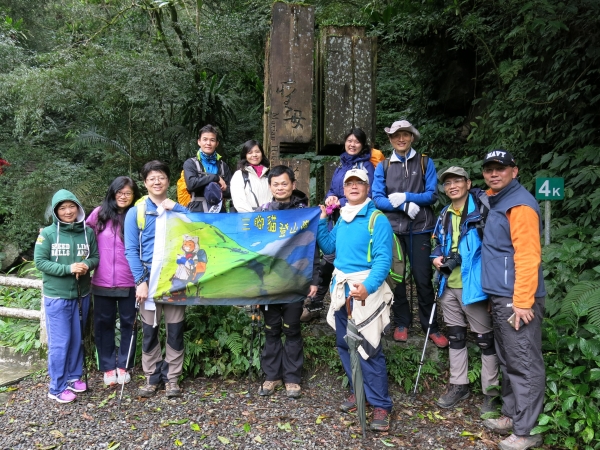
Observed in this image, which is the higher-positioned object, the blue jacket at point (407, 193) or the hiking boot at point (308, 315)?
the blue jacket at point (407, 193)

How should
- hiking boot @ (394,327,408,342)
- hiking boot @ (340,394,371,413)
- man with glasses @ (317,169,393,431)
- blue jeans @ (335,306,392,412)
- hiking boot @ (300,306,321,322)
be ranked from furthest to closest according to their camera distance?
1. hiking boot @ (300,306,321,322)
2. hiking boot @ (394,327,408,342)
3. hiking boot @ (340,394,371,413)
4. blue jeans @ (335,306,392,412)
5. man with glasses @ (317,169,393,431)

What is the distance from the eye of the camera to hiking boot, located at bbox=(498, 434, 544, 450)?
11.4 ft

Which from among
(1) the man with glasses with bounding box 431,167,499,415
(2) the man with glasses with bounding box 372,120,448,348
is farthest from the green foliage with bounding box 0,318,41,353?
(1) the man with glasses with bounding box 431,167,499,415

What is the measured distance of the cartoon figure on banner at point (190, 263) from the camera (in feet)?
14.5

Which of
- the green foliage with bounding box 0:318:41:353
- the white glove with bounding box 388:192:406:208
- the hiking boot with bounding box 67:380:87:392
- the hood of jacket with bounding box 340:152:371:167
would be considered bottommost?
the hiking boot with bounding box 67:380:87:392

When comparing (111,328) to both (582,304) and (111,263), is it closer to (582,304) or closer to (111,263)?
(111,263)

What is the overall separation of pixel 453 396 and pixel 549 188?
2541 millimetres

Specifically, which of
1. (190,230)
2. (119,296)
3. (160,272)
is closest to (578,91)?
(190,230)

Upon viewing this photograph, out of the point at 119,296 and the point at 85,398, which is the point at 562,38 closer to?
the point at 119,296

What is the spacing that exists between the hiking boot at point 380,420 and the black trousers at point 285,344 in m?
0.88

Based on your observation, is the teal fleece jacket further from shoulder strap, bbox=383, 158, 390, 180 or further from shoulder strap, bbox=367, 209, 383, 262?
shoulder strap, bbox=383, 158, 390, 180

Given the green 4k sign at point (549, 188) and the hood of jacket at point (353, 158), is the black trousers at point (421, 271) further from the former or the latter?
the green 4k sign at point (549, 188)

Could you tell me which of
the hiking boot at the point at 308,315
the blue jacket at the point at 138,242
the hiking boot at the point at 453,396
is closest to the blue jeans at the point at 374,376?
the hiking boot at the point at 453,396

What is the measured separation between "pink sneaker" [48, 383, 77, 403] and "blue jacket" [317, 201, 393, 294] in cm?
290
